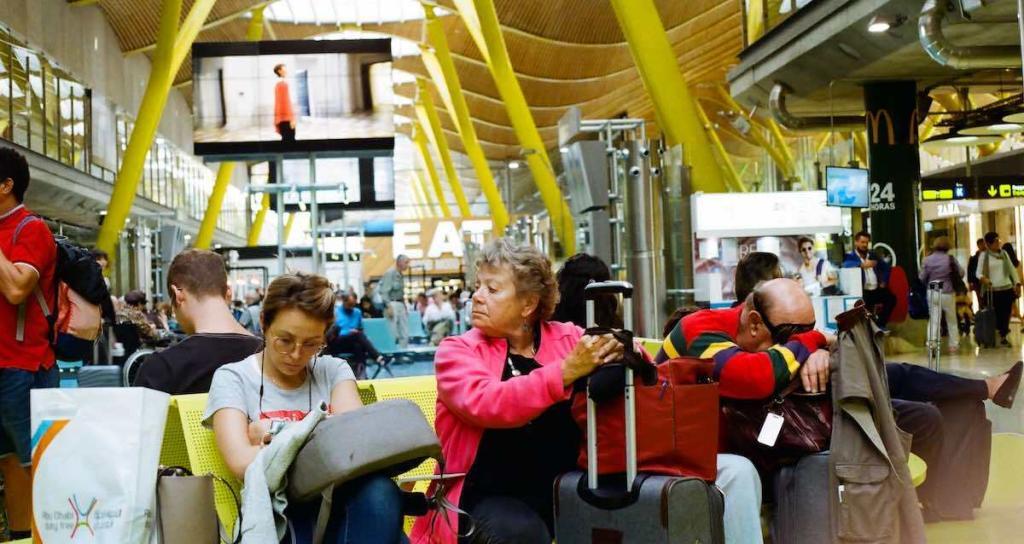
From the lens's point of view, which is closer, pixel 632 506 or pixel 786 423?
pixel 632 506

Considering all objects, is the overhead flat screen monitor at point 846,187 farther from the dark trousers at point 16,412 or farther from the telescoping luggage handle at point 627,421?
the telescoping luggage handle at point 627,421

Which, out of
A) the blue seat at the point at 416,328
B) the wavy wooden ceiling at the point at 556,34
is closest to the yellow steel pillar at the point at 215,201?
the wavy wooden ceiling at the point at 556,34

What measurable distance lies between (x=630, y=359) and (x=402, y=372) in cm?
1625

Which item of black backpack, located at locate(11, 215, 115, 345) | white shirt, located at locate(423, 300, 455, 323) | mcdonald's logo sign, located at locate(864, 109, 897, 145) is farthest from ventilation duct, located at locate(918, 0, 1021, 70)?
white shirt, located at locate(423, 300, 455, 323)

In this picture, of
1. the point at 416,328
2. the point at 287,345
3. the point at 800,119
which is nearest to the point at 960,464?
the point at 287,345

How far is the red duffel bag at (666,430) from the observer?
10.6ft

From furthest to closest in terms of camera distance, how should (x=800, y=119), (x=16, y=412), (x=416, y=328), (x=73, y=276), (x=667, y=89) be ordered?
1. (x=416, y=328)
2. (x=800, y=119)
3. (x=667, y=89)
4. (x=73, y=276)
5. (x=16, y=412)

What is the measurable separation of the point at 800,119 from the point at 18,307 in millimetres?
16841

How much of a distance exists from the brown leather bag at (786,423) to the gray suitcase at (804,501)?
40 mm

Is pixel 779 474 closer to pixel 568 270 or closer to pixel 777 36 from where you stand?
pixel 568 270

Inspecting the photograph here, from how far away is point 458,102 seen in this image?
41.2 meters

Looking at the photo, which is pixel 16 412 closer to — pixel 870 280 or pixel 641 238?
pixel 641 238

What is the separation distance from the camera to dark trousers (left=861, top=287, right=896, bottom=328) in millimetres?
15109

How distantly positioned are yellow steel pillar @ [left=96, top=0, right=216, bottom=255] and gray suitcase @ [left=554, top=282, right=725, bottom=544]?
77.6 feet
